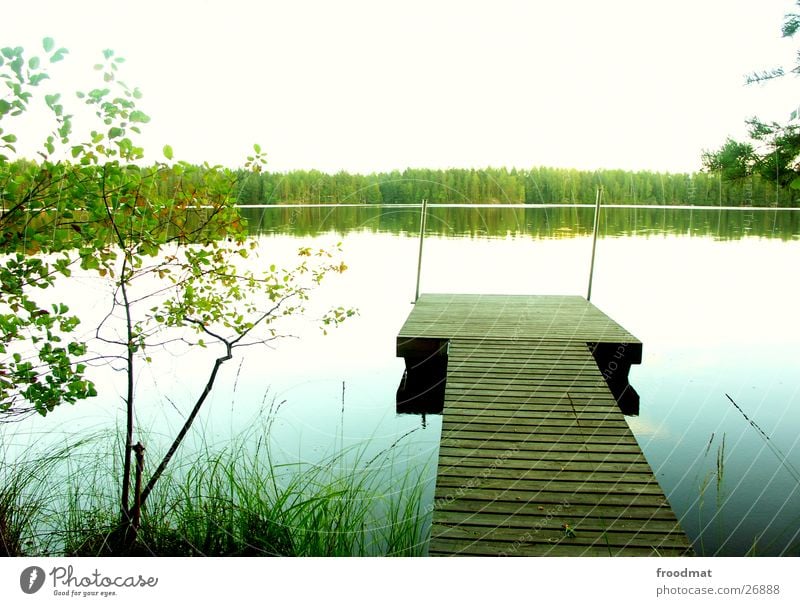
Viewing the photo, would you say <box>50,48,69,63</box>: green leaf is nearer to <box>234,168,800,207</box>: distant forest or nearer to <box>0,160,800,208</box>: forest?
<box>0,160,800,208</box>: forest

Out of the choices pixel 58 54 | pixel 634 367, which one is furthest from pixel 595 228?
pixel 58 54

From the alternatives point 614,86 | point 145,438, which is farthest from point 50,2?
point 614,86

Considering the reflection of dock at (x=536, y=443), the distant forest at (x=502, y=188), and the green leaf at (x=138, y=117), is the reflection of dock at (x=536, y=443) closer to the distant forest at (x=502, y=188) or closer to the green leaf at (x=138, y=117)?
the distant forest at (x=502, y=188)

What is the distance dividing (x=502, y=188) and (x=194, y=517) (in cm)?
225

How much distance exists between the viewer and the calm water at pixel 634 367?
91.7 inches

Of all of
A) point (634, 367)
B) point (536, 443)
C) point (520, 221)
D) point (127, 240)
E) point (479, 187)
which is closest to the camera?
point (127, 240)

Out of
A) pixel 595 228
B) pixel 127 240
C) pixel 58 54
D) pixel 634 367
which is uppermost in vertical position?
pixel 58 54

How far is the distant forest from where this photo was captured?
6.56 feet

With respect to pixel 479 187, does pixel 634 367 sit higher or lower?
lower

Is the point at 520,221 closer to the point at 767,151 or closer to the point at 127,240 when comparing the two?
the point at 767,151

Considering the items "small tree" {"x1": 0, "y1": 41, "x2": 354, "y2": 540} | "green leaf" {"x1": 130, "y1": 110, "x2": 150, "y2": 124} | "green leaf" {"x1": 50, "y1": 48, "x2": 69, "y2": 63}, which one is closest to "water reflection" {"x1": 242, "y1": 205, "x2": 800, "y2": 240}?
"small tree" {"x1": 0, "y1": 41, "x2": 354, "y2": 540}

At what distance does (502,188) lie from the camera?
3.25 m

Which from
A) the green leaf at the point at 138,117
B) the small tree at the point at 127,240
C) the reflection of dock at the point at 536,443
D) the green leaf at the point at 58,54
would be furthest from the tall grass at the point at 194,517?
the green leaf at the point at 58,54

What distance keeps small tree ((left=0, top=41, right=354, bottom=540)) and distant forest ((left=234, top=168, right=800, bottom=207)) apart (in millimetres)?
185
